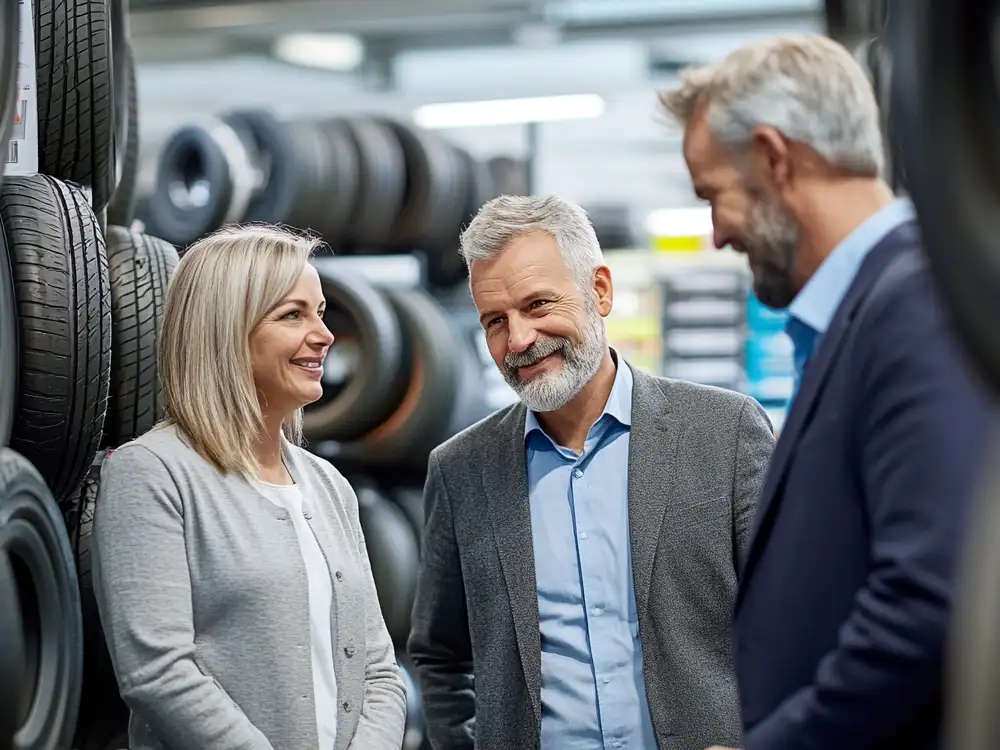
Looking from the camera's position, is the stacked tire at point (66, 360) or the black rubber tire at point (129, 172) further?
the black rubber tire at point (129, 172)

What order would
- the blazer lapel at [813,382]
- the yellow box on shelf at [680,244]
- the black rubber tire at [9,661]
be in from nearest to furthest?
the blazer lapel at [813,382], the black rubber tire at [9,661], the yellow box on shelf at [680,244]

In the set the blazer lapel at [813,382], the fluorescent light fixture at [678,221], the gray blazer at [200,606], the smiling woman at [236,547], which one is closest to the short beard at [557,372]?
the smiling woman at [236,547]

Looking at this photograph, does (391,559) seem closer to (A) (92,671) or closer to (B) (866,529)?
(A) (92,671)

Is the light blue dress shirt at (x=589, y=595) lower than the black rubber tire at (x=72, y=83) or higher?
lower

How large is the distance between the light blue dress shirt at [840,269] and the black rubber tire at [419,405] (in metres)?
3.31

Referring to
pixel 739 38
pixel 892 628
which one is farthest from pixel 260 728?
pixel 739 38

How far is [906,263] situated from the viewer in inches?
55.5

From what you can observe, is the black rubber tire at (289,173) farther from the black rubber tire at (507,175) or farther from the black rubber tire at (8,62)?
the black rubber tire at (8,62)

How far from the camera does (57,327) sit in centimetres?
235

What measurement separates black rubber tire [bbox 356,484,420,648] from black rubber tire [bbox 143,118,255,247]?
122cm

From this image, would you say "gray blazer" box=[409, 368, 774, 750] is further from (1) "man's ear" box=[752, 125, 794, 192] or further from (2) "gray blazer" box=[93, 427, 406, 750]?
(1) "man's ear" box=[752, 125, 794, 192]

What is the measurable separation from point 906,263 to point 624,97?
9939 millimetres

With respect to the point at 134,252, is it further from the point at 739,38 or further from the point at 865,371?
the point at 739,38

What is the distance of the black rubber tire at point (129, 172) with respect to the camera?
3.34m
